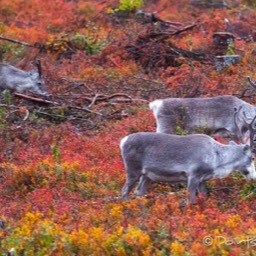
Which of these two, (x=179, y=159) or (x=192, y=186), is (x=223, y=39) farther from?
(x=192, y=186)

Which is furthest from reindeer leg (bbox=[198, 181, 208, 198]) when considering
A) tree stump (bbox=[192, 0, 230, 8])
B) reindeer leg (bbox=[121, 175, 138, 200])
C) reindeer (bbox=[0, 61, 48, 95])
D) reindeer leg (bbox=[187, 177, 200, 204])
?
tree stump (bbox=[192, 0, 230, 8])

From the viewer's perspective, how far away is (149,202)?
851 centimetres

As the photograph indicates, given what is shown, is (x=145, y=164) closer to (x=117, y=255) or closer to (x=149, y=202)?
(x=149, y=202)

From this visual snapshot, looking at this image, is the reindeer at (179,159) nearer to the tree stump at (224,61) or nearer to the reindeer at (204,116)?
the reindeer at (204,116)

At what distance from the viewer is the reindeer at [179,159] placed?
337 inches

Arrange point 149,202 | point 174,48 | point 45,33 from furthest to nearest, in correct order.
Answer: point 45,33, point 174,48, point 149,202

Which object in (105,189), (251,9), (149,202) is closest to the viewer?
(149,202)

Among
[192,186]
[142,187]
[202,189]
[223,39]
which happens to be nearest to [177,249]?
[192,186]

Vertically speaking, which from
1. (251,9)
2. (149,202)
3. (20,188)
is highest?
(149,202)

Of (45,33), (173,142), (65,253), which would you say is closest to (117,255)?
(65,253)

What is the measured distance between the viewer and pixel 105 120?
1267 cm

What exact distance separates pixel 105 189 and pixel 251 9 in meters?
14.3

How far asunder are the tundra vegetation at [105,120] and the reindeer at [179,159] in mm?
263

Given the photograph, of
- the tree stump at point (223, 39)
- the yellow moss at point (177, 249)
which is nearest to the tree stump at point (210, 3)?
the tree stump at point (223, 39)
